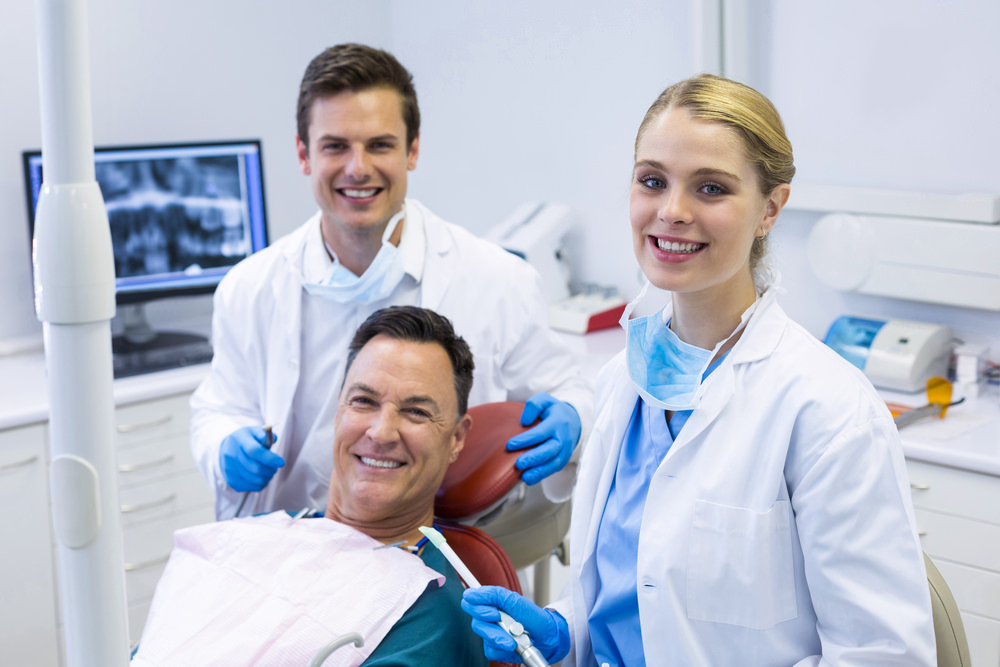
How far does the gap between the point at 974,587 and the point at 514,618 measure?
1122mm

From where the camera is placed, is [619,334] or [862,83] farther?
[619,334]

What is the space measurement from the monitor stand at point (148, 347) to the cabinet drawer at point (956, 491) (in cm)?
197

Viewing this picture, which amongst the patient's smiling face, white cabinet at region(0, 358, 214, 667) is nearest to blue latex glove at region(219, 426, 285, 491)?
the patient's smiling face

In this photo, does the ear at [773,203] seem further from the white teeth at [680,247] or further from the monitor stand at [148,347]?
the monitor stand at [148,347]

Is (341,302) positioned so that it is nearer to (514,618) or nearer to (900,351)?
(514,618)

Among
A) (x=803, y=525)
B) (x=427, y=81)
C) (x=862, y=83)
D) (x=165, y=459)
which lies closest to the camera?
(x=803, y=525)

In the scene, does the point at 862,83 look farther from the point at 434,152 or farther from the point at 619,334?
the point at 434,152

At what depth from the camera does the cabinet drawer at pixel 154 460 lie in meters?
2.55

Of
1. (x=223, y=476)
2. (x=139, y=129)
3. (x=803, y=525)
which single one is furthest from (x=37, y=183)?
(x=803, y=525)

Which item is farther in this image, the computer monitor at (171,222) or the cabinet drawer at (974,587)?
the computer monitor at (171,222)

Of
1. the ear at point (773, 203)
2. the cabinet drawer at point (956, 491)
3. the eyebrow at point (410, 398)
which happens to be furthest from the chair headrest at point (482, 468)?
the cabinet drawer at point (956, 491)

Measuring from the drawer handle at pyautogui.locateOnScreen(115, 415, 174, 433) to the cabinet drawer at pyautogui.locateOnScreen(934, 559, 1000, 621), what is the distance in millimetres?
1999

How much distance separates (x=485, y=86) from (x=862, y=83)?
4.48 feet

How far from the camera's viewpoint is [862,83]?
2311 mm
